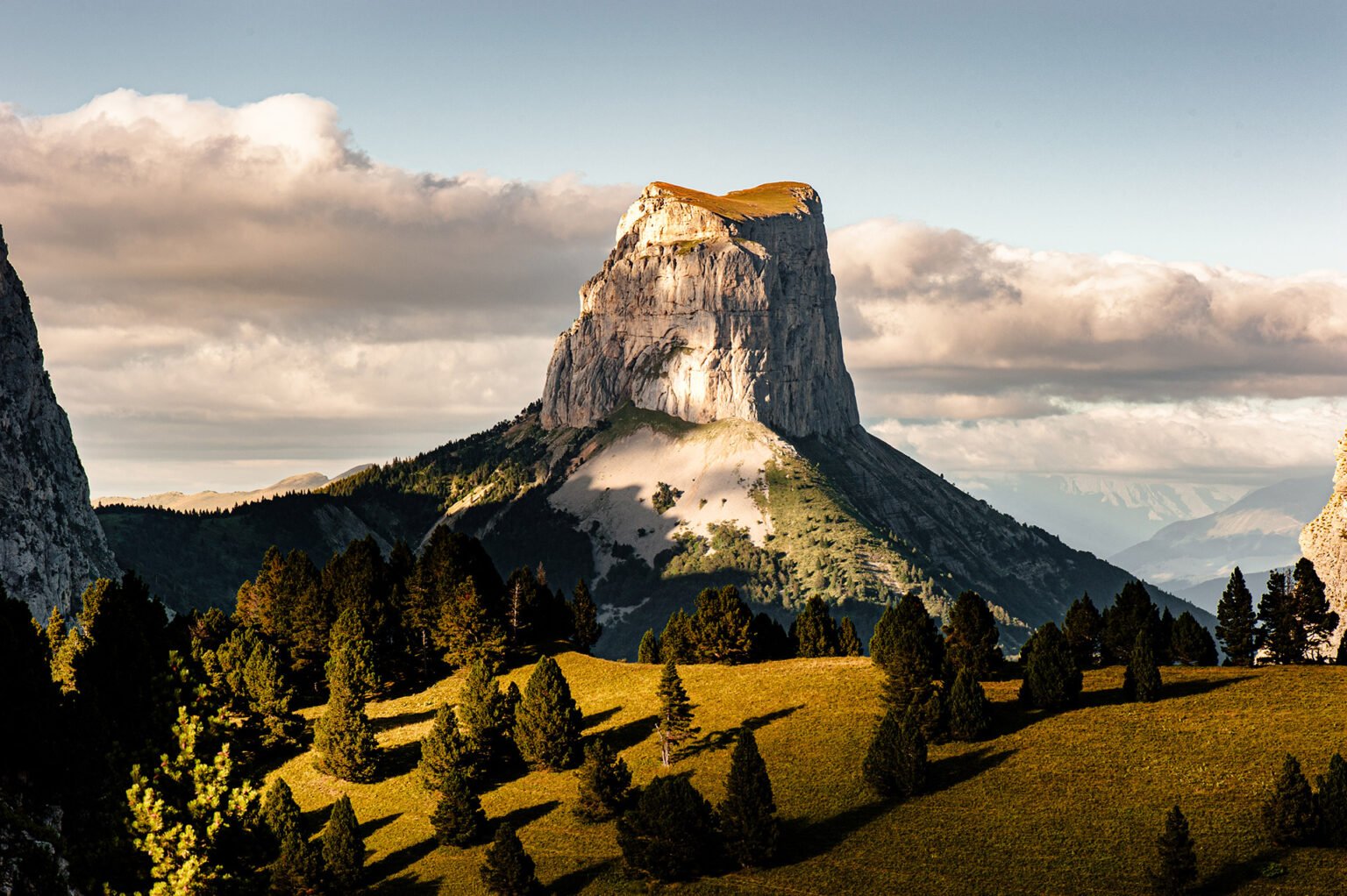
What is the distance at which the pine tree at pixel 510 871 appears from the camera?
79.6 m

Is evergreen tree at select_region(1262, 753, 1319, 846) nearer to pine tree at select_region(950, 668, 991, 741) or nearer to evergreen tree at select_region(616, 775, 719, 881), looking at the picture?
pine tree at select_region(950, 668, 991, 741)

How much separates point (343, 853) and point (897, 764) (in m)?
38.4

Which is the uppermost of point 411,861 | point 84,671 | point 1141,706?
point 84,671

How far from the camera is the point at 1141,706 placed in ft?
329

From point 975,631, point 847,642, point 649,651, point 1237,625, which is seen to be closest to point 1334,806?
point 975,631

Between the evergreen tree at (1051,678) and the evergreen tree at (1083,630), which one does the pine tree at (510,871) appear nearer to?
the evergreen tree at (1051,678)

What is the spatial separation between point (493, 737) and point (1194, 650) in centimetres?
6650

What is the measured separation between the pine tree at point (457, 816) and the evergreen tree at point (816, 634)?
5582 centimetres

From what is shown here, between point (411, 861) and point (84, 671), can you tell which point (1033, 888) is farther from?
point (84, 671)

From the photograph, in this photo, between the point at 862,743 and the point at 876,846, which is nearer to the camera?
the point at 876,846

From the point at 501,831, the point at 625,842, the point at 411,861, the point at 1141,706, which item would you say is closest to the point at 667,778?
the point at 625,842

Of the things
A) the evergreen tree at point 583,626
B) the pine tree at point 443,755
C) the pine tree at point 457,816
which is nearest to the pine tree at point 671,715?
the pine tree at point 443,755

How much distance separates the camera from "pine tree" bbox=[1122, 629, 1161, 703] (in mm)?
101438

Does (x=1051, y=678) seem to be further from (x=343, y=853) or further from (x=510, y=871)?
(x=343, y=853)
